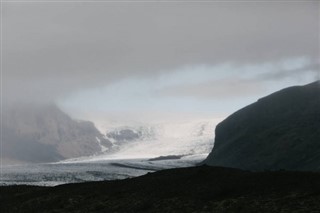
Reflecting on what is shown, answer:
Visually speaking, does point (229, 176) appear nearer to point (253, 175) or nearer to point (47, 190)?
point (253, 175)

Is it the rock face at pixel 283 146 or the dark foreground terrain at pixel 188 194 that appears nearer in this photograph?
the dark foreground terrain at pixel 188 194

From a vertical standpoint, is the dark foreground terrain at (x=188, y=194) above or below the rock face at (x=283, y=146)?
below

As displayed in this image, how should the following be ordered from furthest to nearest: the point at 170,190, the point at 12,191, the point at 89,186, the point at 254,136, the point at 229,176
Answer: the point at 254,136, the point at 12,191, the point at 89,186, the point at 229,176, the point at 170,190

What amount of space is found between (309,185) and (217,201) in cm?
732

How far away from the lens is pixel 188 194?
47.3 m

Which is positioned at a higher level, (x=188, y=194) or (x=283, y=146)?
(x=283, y=146)

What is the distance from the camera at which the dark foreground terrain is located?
40344mm

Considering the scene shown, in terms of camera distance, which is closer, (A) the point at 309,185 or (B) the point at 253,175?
(A) the point at 309,185

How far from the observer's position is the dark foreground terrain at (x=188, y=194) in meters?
40.3

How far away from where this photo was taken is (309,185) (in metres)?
42.6

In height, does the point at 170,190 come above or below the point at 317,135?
below

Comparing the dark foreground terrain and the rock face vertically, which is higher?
the rock face

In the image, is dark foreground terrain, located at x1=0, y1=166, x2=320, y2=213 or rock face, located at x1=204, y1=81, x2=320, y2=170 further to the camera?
rock face, located at x1=204, y1=81, x2=320, y2=170

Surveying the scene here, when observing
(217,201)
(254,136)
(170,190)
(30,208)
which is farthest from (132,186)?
(254,136)
